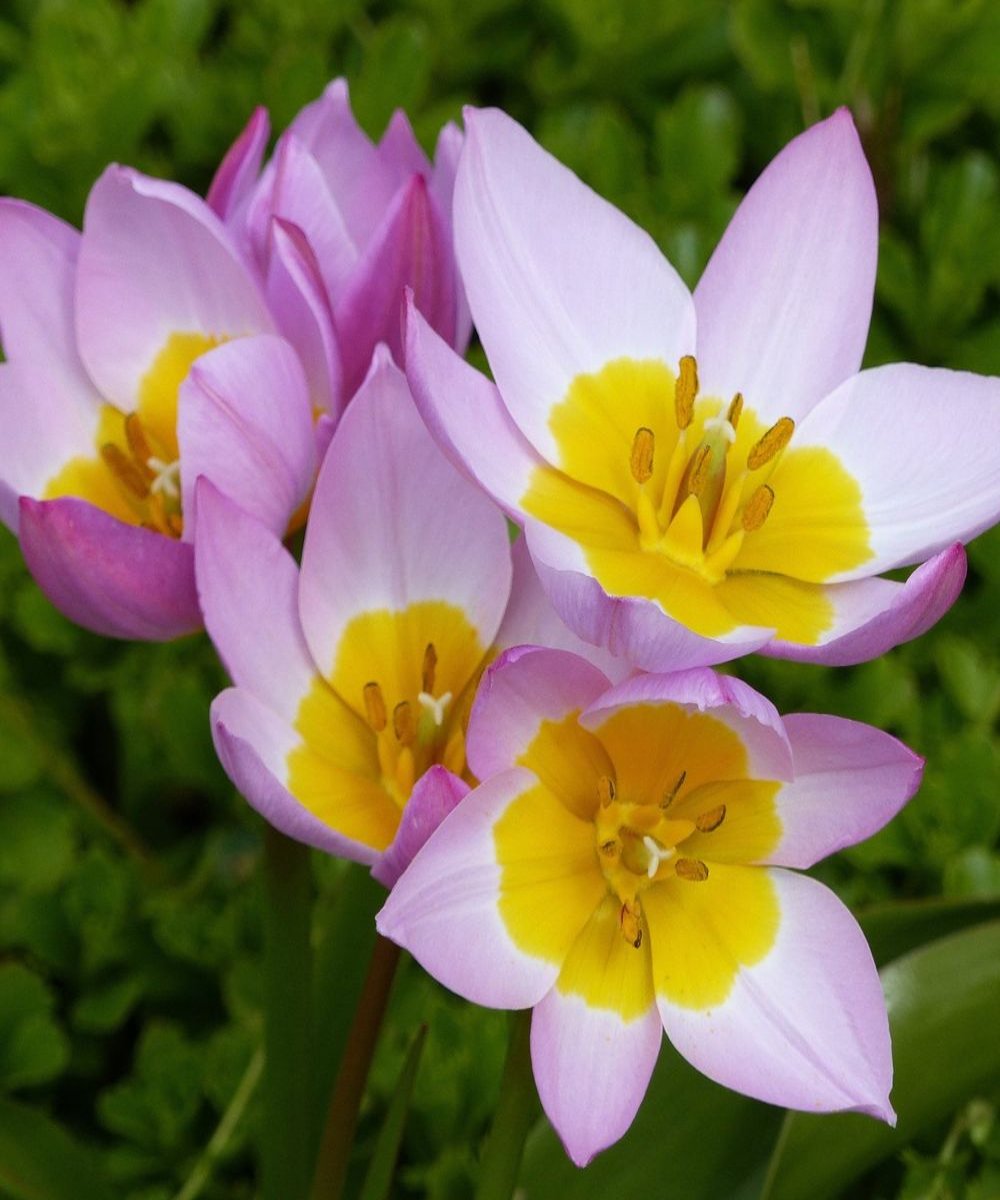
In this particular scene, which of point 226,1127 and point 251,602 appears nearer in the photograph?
point 251,602

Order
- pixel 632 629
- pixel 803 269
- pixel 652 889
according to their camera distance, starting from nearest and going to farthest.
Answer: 1. pixel 632 629
2. pixel 652 889
3. pixel 803 269

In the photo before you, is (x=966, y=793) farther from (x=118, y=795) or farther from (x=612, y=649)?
(x=118, y=795)

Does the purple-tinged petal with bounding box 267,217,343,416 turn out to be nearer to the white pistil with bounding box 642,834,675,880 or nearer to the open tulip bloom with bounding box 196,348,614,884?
the open tulip bloom with bounding box 196,348,614,884

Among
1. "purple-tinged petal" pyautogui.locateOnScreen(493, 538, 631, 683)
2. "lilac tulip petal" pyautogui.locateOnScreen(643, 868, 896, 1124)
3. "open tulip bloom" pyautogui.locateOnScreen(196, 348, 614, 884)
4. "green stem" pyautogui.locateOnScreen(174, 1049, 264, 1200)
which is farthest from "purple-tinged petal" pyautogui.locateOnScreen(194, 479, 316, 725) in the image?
"green stem" pyautogui.locateOnScreen(174, 1049, 264, 1200)

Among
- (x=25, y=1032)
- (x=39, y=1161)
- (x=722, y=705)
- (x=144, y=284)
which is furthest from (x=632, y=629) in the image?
(x=25, y=1032)

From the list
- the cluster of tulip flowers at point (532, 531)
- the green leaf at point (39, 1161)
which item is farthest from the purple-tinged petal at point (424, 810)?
the green leaf at point (39, 1161)

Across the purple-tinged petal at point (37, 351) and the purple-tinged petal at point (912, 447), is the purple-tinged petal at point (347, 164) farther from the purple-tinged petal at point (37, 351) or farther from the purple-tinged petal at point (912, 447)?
the purple-tinged petal at point (912, 447)

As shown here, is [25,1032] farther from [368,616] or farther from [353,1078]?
[368,616]
